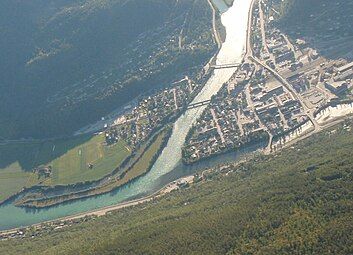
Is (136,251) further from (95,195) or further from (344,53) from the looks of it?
(344,53)

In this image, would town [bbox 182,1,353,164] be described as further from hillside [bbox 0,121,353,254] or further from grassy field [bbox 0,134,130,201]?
grassy field [bbox 0,134,130,201]

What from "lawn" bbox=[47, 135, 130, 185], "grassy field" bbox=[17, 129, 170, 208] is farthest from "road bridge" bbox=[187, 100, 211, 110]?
"lawn" bbox=[47, 135, 130, 185]

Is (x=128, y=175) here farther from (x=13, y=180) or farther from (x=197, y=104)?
(x=13, y=180)

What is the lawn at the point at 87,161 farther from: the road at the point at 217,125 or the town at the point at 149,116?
the road at the point at 217,125

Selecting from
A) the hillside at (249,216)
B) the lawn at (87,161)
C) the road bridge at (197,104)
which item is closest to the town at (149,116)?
the road bridge at (197,104)

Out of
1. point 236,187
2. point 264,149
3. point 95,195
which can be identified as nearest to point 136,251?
point 236,187

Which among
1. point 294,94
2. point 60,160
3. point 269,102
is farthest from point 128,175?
point 294,94
